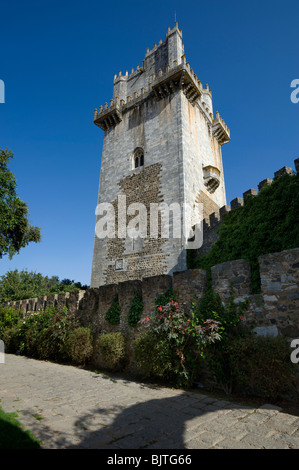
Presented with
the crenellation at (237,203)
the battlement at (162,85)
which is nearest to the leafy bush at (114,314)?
the crenellation at (237,203)

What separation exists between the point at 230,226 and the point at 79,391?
27.4 feet

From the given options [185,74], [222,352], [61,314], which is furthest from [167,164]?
[222,352]

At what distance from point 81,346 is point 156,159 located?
12349 mm

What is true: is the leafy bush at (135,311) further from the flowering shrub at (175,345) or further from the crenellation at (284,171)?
the crenellation at (284,171)

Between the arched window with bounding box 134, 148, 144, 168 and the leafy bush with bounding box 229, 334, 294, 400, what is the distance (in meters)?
14.9

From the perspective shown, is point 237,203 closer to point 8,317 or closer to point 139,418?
point 139,418

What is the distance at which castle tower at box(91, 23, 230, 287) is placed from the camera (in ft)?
48.8

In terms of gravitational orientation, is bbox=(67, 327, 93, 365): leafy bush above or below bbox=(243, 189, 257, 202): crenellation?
below

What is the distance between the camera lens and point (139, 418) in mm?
3697

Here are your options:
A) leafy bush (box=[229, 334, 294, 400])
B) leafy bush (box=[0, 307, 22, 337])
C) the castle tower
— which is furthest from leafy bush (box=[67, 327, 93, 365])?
the castle tower

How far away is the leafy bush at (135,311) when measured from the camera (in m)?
6.91

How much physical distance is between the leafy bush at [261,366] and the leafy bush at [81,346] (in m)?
4.65

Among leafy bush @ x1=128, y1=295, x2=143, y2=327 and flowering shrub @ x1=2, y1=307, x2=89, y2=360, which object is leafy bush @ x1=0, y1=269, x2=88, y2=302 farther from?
leafy bush @ x1=128, y1=295, x2=143, y2=327
